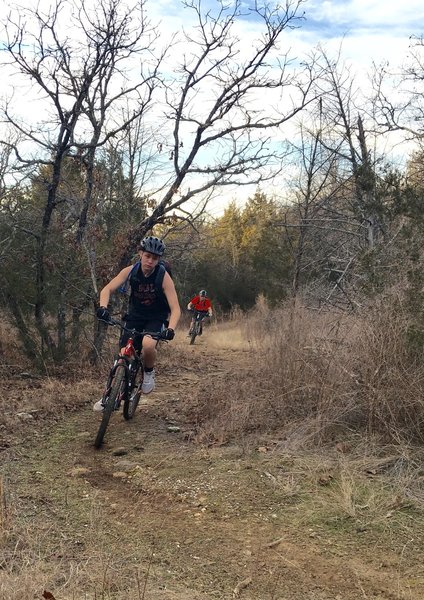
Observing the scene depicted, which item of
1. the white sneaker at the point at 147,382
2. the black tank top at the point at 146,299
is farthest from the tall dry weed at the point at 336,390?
the black tank top at the point at 146,299

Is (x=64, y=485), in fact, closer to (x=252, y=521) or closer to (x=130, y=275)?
(x=252, y=521)

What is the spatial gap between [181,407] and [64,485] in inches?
107

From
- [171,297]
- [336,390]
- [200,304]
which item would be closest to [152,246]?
[171,297]

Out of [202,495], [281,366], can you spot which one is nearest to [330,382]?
[281,366]

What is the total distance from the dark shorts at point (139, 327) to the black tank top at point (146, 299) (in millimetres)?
46

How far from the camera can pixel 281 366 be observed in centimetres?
659

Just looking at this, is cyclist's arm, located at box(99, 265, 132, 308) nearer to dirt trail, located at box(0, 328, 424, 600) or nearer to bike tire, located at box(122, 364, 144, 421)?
bike tire, located at box(122, 364, 144, 421)

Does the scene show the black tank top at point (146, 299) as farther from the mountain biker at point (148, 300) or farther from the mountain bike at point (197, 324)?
the mountain bike at point (197, 324)

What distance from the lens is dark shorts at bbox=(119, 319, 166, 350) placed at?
5961mm

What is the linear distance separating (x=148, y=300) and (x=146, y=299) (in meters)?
0.02

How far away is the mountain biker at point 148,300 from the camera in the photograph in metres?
5.72

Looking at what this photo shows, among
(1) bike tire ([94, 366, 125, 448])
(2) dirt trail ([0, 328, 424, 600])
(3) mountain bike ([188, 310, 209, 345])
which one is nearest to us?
(2) dirt trail ([0, 328, 424, 600])

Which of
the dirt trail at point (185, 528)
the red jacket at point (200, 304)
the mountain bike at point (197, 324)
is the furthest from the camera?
the red jacket at point (200, 304)

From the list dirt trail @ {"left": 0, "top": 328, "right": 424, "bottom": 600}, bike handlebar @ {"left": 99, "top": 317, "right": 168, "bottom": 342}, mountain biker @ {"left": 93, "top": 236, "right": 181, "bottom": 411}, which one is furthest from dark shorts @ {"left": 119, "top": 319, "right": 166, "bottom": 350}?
dirt trail @ {"left": 0, "top": 328, "right": 424, "bottom": 600}
